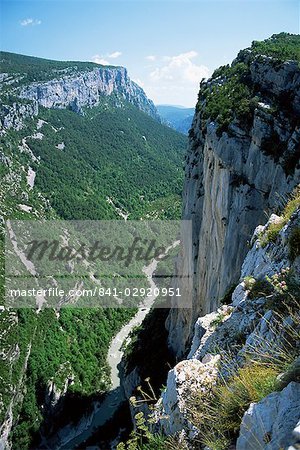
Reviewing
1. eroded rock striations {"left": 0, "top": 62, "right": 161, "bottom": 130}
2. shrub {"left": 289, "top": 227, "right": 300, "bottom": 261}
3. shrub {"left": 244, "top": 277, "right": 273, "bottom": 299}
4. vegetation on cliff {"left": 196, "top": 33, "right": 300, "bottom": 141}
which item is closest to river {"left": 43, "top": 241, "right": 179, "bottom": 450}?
vegetation on cliff {"left": 196, "top": 33, "right": 300, "bottom": 141}

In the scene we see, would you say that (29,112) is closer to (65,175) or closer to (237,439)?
(65,175)

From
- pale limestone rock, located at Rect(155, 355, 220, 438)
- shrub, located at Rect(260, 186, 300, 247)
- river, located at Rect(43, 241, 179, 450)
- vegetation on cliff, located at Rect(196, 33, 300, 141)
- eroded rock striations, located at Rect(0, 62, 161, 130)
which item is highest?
eroded rock striations, located at Rect(0, 62, 161, 130)

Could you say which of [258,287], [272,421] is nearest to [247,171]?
[258,287]

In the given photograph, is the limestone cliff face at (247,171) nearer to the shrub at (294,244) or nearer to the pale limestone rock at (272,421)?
the shrub at (294,244)

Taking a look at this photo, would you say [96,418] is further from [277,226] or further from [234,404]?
[234,404]

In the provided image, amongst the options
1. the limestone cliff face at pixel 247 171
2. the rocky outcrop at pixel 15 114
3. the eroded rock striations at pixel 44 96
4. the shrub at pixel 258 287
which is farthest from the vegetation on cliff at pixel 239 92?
the eroded rock striations at pixel 44 96

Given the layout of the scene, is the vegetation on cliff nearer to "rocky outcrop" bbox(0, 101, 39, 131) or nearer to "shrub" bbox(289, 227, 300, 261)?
"shrub" bbox(289, 227, 300, 261)
